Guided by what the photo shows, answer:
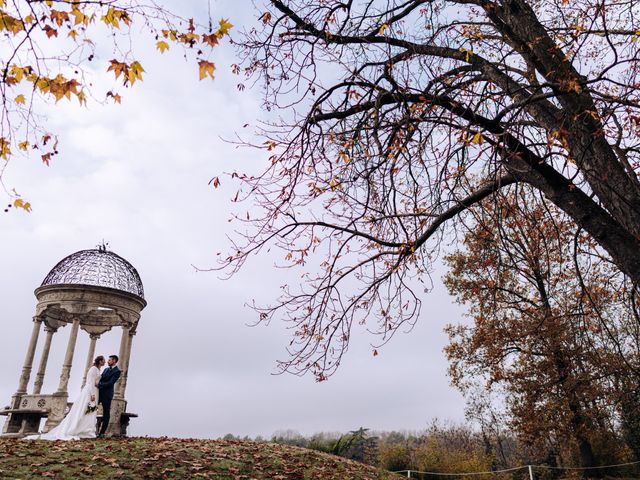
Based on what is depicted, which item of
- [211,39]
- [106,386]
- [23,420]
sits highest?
[211,39]

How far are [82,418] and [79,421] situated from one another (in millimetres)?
98

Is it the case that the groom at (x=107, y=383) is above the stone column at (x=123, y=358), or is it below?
below

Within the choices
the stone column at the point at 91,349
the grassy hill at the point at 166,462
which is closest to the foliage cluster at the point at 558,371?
the grassy hill at the point at 166,462

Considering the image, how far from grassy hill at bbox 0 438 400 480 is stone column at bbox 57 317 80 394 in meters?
4.86

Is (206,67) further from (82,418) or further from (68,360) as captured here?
(68,360)

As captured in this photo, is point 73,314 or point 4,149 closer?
point 4,149

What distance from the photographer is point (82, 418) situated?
13.3m

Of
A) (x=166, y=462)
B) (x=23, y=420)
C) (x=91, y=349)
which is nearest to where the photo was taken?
(x=166, y=462)

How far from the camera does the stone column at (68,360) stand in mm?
16625

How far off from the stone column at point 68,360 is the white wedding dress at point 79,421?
3.34m

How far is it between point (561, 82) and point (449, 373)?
53.9ft

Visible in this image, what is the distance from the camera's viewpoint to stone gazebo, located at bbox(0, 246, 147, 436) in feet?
53.7

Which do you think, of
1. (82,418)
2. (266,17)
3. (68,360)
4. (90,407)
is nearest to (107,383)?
(90,407)

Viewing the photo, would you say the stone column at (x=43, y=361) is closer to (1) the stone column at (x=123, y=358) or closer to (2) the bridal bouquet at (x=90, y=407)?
(1) the stone column at (x=123, y=358)
